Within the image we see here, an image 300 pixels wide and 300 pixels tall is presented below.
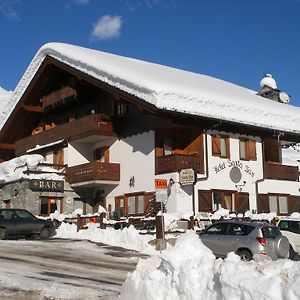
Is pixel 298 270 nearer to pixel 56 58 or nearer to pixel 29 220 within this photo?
pixel 29 220

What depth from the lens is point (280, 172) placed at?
106 ft

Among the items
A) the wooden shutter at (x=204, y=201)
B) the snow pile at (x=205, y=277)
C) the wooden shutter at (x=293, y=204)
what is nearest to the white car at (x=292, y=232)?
the snow pile at (x=205, y=277)

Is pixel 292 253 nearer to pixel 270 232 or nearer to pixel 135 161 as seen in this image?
pixel 270 232

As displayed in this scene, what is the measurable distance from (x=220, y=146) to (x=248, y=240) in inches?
590

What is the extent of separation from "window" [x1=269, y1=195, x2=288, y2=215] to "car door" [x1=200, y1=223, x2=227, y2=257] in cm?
1627

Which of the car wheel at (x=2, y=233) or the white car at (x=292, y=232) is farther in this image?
the car wheel at (x=2, y=233)

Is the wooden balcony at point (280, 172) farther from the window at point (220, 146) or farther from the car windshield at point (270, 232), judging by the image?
the car windshield at point (270, 232)

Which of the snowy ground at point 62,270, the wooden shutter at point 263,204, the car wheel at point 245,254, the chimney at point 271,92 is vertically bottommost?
the snowy ground at point 62,270

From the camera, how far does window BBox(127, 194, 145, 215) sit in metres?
29.2

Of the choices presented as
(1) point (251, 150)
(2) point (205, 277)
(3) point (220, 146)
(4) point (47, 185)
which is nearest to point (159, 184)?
(3) point (220, 146)

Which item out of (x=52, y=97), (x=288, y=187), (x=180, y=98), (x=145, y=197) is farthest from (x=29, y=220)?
(x=288, y=187)

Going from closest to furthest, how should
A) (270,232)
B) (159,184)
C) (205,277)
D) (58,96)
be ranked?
(205,277) < (270,232) < (159,184) < (58,96)

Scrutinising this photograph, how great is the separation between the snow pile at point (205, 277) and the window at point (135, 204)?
20672 millimetres

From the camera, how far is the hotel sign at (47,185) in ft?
→ 102
